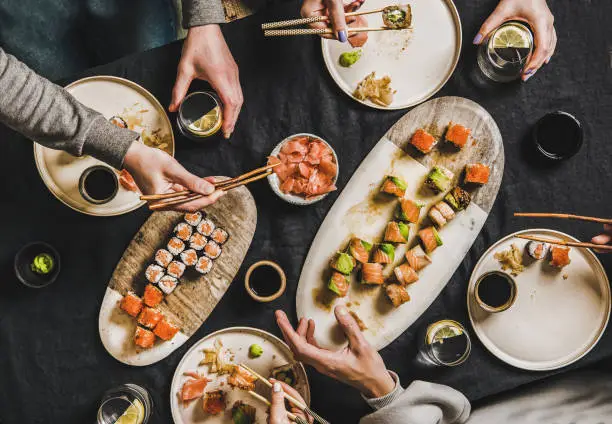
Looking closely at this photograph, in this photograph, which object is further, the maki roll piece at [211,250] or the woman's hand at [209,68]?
the maki roll piece at [211,250]

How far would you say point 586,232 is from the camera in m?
2.69

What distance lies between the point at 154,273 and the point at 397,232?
49.9 inches

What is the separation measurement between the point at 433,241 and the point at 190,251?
4.13 feet

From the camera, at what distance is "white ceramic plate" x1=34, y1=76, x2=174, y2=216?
252cm

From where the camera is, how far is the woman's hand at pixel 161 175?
2.19m

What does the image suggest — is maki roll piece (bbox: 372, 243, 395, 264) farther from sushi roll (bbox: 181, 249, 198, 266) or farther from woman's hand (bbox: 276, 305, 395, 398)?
sushi roll (bbox: 181, 249, 198, 266)

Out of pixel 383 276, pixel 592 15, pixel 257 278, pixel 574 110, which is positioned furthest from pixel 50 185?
pixel 592 15

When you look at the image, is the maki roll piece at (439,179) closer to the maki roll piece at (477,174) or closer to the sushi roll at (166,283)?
the maki roll piece at (477,174)

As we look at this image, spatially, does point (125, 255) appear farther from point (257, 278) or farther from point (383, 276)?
point (383, 276)

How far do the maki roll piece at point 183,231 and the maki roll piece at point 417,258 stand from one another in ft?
3.75

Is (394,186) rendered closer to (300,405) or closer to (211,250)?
(211,250)

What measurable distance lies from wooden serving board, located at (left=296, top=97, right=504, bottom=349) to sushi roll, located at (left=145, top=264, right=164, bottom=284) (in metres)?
0.73

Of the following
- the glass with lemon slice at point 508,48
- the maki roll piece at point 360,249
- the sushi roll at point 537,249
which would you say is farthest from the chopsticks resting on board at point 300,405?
the glass with lemon slice at point 508,48

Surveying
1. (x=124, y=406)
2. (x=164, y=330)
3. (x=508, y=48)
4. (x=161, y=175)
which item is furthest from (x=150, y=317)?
(x=508, y=48)
